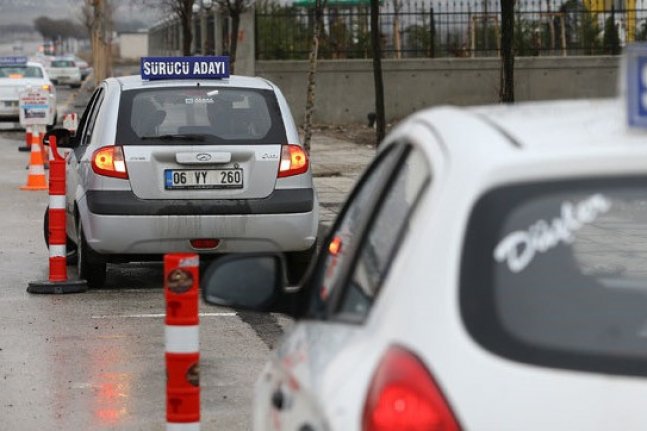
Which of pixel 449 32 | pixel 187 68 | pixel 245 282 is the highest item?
pixel 449 32

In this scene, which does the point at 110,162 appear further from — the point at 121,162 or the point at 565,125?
the point at 565,125

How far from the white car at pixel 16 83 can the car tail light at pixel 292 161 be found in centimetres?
2329

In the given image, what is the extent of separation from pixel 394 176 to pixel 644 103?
0.76m

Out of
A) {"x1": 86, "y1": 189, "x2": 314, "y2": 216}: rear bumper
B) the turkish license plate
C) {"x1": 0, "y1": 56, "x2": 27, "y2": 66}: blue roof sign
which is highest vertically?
{"x1": 0, "y1": 56, "x2": 27, "y2": 66}: blue roof sign

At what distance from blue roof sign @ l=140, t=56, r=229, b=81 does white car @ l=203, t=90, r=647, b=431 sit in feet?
27.5

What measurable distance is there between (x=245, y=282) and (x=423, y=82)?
94.4ft

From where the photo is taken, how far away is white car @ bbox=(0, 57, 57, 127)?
1411 inches

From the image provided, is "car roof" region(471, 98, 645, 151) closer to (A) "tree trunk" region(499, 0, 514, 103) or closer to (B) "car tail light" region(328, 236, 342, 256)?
(B) "car tail light" region(328, 236, 342, 256)

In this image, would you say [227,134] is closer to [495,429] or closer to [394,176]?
[394,176]

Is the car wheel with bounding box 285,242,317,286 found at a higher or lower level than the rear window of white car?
lower

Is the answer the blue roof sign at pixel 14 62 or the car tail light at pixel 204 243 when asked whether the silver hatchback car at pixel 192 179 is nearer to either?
the car tail light at pixel 204 243

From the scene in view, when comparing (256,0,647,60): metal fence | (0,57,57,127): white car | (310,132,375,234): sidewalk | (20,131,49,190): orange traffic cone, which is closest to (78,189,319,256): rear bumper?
(310,132,375,234): sidewalk

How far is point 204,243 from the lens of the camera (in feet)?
36.8

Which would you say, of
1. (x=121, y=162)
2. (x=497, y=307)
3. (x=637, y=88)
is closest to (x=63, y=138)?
(x=121, y=162)
